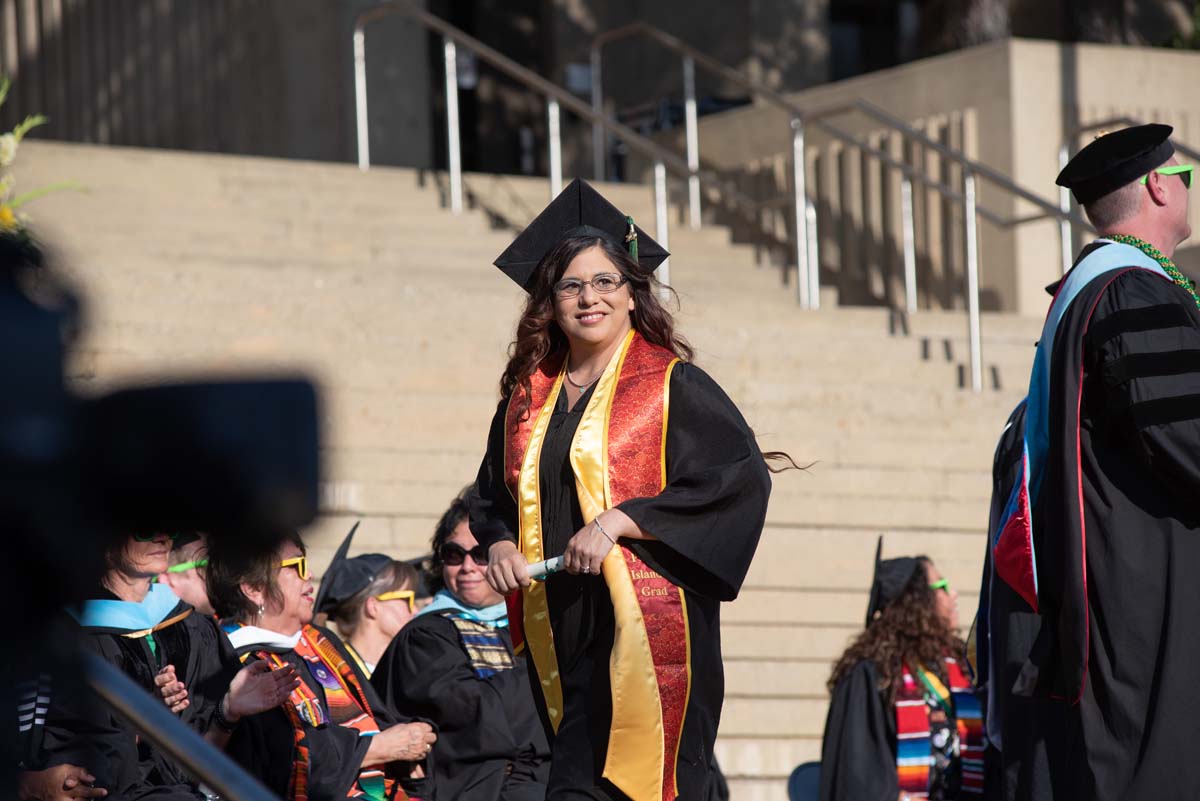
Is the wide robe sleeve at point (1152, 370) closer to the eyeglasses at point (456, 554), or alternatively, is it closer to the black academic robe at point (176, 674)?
the black academic robe at point (176, 674)

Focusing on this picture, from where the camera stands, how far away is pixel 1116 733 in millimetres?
3816

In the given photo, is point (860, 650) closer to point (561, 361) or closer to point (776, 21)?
point (561, 361)

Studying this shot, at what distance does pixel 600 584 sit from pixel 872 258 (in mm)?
10291

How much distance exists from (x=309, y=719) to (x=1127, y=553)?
234cm

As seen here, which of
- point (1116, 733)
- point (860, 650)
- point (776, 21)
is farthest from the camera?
point (776, 21)

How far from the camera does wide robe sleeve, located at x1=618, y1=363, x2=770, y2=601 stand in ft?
12.6

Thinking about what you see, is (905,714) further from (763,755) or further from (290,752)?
(290,752)

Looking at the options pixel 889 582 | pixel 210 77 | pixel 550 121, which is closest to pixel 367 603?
pixel 889 582

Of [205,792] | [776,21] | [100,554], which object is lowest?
[205,792]

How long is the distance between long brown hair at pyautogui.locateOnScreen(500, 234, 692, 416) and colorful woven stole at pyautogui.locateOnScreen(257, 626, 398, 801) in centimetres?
128

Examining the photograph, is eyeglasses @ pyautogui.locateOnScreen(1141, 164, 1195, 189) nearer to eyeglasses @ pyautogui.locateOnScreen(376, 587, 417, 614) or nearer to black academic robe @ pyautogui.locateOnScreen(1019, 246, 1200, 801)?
black academic robe @ pyautogui.locateOnScreen(1019, 246, 1200, 801)

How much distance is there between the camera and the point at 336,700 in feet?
17.7

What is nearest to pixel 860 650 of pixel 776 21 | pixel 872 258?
pixel 872 258

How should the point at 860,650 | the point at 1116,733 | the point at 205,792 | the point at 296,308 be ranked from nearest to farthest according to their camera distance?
the point at 1116,733 → the point at 205,792 → the point at 860,650 → the point at 296,308
